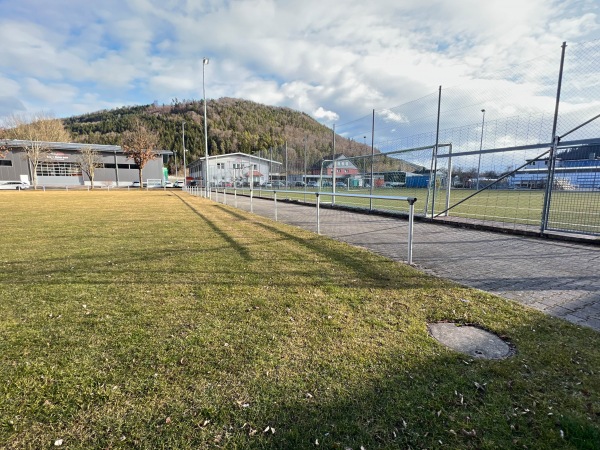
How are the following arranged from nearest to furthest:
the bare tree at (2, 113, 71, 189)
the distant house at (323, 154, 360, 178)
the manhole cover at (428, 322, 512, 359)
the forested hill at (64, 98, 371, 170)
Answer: the manhole cover at (428, 322, 512, 359) < the distant house at (323, 154, 360, 178) < the bare tree at (2, 113, 71, 189) < the forested hill at (64, 98, 371, 170)

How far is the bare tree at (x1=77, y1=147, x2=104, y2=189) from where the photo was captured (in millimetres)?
50534

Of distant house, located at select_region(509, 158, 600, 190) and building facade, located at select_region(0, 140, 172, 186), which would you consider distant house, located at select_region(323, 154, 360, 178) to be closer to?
distant house, located at select_region(509, 158, 600, 190)

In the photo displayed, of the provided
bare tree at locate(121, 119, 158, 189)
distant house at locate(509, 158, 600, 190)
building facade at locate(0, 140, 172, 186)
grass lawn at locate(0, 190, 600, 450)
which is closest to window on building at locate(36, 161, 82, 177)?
building facade at locate(0, 140, 172, 186)

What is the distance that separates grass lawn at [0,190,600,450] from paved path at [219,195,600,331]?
0.59m

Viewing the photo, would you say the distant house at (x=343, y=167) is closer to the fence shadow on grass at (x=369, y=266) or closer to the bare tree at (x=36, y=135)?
the fence shadow on grass at (x=369, y=266)

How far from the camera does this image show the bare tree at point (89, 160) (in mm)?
50534

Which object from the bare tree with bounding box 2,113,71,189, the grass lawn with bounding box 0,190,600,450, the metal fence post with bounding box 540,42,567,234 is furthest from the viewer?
the bare tree with bounding box 2,113,71,189

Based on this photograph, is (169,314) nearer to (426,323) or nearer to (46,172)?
(426,323)

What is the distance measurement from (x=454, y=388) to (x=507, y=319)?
1606 mm

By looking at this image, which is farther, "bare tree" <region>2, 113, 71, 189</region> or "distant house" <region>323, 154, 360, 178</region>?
"bare tree" <region>2, 113, 71, 189</region>

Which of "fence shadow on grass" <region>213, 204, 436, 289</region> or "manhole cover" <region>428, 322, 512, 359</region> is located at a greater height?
"fence shadow on grass" <region>213, 204, 436, 289</region>

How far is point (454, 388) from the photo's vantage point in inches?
90.7

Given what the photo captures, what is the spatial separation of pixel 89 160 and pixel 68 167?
10439 millimetres

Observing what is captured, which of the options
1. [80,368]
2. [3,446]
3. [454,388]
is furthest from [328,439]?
[80,368]
